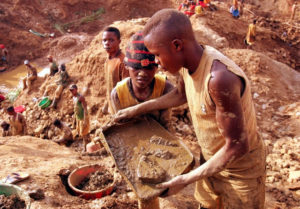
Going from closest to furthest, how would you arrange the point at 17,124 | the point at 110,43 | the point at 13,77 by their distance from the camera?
the point at 110,43 → the point at 17,124 → the point at 13,77

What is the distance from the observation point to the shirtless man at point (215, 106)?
1.54 meters

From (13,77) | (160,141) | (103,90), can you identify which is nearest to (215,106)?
(160,141)

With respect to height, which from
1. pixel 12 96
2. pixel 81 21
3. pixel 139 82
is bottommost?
pixel 12 96

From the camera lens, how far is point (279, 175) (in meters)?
4.20

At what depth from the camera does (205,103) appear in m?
1.68

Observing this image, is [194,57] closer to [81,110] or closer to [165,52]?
[165,52]

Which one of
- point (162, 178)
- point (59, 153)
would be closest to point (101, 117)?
point (59, 153)

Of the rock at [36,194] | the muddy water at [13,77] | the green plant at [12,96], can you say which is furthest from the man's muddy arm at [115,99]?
the muddy water at [13,77]

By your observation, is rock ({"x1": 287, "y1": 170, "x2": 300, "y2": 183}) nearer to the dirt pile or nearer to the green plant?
the green plant

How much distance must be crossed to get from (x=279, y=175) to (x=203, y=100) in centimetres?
322

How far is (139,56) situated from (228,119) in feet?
3.57

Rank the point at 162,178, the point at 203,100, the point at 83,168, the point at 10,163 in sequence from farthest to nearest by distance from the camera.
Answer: the point at 10,163 → the point at 83,168 → the point at 162,178 → the point at 203,100

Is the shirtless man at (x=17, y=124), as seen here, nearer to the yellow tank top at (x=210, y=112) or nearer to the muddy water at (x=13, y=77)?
the yellow tank top at (x=210, y=112)

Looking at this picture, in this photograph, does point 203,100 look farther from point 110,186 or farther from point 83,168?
point 83,168
